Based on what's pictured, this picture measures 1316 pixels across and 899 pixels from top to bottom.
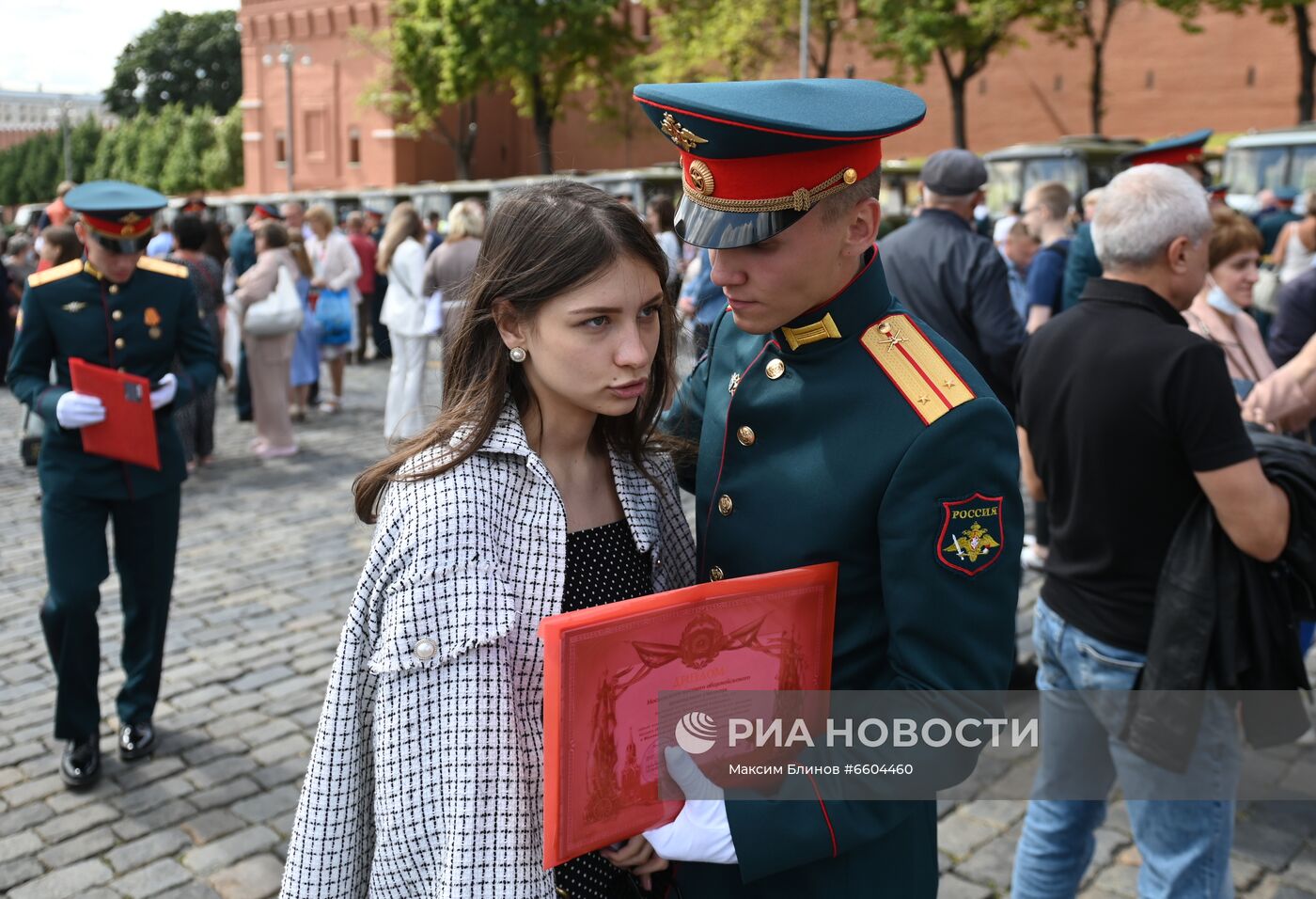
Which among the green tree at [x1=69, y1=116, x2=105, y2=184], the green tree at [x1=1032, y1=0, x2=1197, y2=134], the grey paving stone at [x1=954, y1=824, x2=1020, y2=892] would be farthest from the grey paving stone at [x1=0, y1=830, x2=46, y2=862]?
the green tree at [x1=69, y1=116, x2=105, y2=184]

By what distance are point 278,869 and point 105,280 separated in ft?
7.75

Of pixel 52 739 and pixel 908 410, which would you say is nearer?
pixel 908 410

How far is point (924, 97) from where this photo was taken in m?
32.5

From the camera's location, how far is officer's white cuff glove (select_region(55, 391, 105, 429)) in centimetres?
436

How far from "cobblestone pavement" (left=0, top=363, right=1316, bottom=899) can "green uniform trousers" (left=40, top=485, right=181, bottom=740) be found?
27cm

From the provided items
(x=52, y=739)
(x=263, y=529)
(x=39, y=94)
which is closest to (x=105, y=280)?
(x=52, y=739)

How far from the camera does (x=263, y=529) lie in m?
8.05

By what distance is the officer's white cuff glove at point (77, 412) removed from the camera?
4363mm

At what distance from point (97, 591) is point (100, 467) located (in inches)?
18.3

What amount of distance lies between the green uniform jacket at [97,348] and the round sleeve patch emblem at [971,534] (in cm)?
367

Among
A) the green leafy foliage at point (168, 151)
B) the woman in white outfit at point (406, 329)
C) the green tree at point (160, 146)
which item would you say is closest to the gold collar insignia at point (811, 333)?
the woman in white outfit at point (406, 329)

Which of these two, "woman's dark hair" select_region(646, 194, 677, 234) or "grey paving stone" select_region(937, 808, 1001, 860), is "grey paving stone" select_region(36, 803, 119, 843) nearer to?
"grey paving stone" select_region(937, 808, 1001, 860)

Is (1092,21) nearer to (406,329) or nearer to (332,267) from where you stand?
(332,267)

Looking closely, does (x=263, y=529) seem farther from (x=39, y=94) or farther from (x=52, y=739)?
(x=39, y=94)
